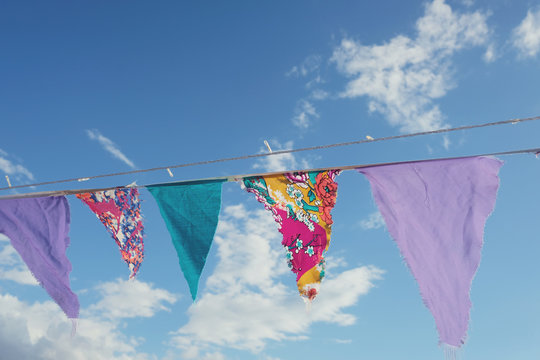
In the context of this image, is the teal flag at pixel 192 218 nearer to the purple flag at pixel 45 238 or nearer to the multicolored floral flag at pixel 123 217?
the multicolored floral flag at pixel 123 217

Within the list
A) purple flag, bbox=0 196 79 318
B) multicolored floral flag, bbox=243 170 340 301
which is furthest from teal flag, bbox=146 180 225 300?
purple flag, bbox=0 196 79 318

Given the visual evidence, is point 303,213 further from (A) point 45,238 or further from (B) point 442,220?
(A) point 45,238

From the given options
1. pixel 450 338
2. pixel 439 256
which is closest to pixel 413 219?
pixel 439 256

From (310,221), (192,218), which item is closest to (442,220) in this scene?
(310,221)

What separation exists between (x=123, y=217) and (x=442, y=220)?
2.46 m

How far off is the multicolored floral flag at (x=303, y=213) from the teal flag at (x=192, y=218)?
1.07ft

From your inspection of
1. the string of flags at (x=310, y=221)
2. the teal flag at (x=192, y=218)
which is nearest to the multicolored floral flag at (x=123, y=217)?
the string of flags at (x=310, y=221)

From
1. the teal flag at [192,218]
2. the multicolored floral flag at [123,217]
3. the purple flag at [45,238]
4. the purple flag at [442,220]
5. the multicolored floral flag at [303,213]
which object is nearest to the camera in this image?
the purple flag at [442,220]

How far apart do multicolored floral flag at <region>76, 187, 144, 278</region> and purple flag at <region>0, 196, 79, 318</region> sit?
0.27 meters

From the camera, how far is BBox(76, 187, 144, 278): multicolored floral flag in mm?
3670

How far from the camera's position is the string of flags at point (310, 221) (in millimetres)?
2652

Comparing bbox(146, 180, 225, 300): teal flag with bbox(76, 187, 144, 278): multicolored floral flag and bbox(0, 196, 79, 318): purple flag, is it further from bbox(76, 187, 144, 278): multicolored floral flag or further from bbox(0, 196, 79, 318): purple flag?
bbox(0, 196, 79, 318): purple flag

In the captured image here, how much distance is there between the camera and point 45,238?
364 centimetres

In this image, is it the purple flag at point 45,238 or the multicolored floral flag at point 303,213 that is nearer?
the multicolored floral flag at point 303,213
